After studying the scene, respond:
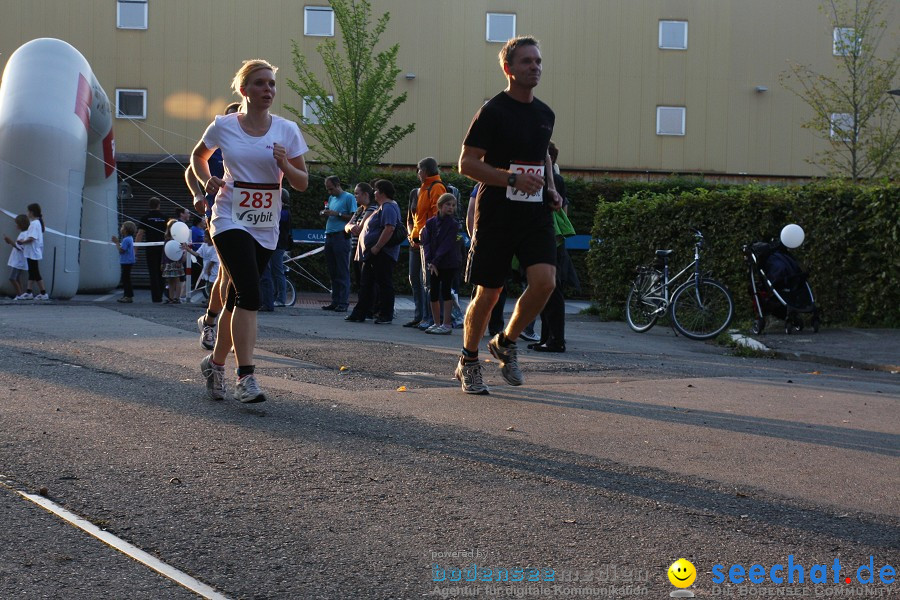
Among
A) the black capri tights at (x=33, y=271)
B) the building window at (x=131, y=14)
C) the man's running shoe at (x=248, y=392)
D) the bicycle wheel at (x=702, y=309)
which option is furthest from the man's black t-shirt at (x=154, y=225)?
the building window at (x=131, y=14)

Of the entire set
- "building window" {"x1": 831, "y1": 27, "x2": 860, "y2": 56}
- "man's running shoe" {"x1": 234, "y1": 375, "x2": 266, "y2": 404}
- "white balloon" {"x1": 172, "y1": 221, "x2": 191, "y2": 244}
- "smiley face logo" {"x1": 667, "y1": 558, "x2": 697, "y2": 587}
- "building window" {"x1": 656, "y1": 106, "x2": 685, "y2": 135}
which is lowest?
"smiley face logo" {"x1": 667, "y1": 558, "x2": 697, "y2": 587}

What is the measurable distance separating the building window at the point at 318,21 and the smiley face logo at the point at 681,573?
101 feet

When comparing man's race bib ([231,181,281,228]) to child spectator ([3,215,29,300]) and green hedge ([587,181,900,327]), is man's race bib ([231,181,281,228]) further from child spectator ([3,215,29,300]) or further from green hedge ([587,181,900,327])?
child spectator ([3,215,29,300])

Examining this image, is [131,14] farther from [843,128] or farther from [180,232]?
[843,128]

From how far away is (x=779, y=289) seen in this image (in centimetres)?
1347

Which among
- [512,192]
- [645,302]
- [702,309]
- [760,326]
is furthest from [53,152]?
[512,192]

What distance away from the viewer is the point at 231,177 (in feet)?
21.7

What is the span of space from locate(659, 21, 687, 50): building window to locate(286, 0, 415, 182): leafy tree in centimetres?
945

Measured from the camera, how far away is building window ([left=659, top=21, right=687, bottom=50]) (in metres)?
33.5

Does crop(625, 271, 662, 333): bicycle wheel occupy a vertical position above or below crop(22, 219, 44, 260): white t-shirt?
below

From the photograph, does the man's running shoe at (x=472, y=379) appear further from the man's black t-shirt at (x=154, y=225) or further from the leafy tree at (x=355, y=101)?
the leafy tree at (x=355, y=101)

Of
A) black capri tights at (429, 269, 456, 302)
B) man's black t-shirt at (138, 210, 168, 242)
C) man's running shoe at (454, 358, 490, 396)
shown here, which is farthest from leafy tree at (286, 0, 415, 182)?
man's running shoe at (454, 358, 490, 396)

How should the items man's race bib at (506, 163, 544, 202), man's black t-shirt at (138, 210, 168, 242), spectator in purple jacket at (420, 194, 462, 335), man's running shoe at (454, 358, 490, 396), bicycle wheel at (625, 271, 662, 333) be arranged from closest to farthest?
man's race bib at (506, 163, 544, 202)
man's running shoe at (454, 358, 490, 396)
spectator in purple jacket at (420, 194, 462, 335)
bicycle wheel at (625, 271, 662, 333)
man's black t-shirt at (138, 210, 168, 242)

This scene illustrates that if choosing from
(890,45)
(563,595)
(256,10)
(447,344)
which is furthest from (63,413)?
(890,45)
